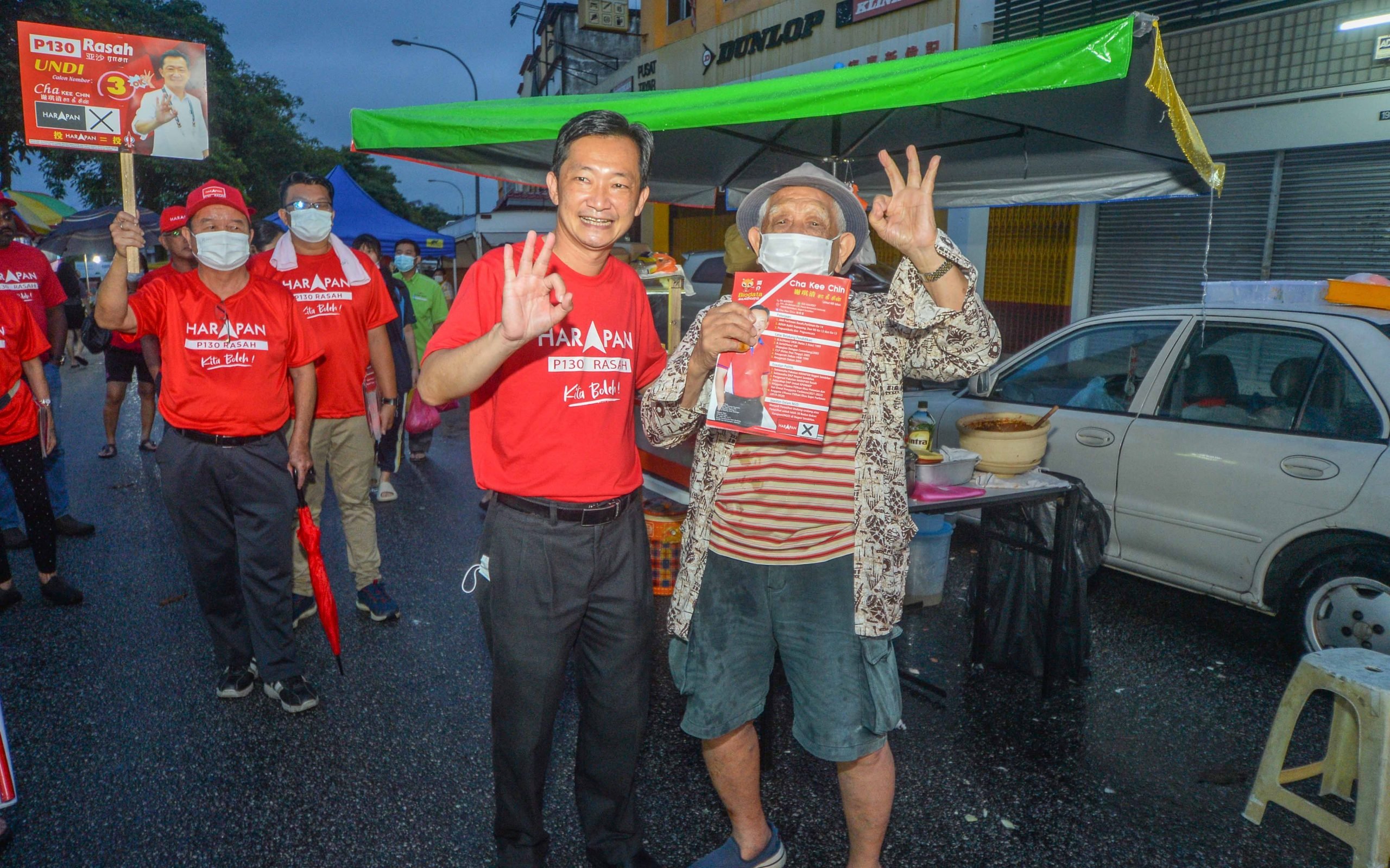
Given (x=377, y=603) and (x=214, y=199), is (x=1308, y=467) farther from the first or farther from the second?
(x=214, y=199)

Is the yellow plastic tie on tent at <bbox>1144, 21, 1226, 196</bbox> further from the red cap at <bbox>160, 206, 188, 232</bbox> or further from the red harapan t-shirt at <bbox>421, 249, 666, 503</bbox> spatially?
the red cap at <bbox>160, 206, 188, 232</bbox>

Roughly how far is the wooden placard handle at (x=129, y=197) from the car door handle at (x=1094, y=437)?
461cm

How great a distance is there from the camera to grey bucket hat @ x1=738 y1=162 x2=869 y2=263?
92.7 inches

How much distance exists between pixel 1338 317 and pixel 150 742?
548 centimetres

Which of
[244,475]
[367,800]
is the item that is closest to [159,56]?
[244,475]

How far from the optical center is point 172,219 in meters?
4.29

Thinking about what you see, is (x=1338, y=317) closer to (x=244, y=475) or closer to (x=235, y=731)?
(x=244, y=475)

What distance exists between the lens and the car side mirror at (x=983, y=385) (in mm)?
5617

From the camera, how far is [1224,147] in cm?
998

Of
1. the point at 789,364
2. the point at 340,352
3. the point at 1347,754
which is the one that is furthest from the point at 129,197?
the point at 1347,754

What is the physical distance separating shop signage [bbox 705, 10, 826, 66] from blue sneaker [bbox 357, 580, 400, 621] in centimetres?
1384

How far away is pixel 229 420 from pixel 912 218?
2.77m

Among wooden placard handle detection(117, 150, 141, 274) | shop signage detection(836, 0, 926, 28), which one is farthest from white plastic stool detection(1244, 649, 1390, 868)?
shop signage detection(836, 0, 926, 28)

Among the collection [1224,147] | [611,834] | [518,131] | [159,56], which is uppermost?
[1224,147]
